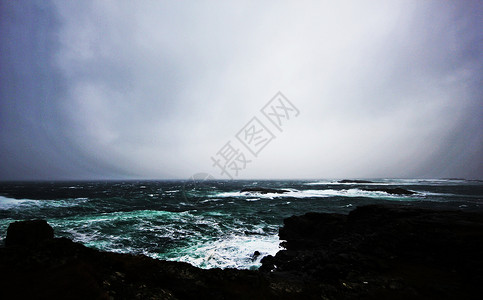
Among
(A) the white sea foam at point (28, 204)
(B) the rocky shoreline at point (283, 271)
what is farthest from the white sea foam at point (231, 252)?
(A) the white sea foam at point (28, 204)

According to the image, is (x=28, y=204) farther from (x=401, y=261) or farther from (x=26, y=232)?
(x=401, y=261)

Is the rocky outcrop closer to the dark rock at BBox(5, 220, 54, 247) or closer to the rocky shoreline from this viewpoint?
the rocky shoreline

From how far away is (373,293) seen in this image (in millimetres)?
7363

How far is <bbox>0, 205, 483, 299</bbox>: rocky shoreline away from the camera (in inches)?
215

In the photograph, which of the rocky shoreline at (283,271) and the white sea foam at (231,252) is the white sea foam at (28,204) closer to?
the white sea foam at (231,252)

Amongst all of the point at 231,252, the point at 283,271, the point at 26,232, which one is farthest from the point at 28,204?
the point at 283,271

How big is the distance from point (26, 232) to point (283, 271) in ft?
41.3

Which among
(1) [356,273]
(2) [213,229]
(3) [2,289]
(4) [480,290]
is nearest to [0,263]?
(3) [2,289]

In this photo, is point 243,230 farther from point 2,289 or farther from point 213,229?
point 2,289

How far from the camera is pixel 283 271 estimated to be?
12.0 m

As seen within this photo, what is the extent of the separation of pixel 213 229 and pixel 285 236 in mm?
7829

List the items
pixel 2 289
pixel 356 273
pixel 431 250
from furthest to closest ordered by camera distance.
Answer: pixel 431 250, pixel 356 273, pixel 2 289

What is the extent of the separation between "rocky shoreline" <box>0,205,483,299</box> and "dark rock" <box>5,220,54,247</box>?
30 mm

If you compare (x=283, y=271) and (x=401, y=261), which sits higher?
(x=401, y=261)
